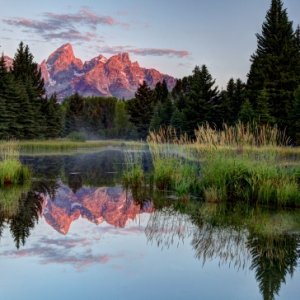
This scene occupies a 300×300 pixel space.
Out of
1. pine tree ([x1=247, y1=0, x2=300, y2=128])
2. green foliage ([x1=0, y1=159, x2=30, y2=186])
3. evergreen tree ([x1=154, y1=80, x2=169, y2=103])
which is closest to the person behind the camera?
green foliage ([x1=0, y1=159, x2=30, y2=186])

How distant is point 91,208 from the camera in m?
12.2

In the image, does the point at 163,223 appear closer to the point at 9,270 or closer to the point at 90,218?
the point at 90,218

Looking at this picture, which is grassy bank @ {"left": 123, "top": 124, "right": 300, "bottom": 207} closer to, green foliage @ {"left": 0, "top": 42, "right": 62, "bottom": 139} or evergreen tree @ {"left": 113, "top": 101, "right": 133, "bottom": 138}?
green foliage @ {"left": 0, "top": 42, "right": 62, "bottom": 139}

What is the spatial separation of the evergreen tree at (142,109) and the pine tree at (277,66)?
3559cm

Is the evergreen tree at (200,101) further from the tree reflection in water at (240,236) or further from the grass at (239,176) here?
the tree reflection in water at (240,236)

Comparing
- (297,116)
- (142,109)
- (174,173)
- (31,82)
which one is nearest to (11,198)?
(174,173)

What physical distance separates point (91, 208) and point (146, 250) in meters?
4.51

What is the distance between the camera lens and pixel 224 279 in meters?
6.46

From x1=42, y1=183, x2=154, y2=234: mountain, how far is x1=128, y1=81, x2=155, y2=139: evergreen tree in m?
63.5

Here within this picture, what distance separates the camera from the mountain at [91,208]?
34.6 ft

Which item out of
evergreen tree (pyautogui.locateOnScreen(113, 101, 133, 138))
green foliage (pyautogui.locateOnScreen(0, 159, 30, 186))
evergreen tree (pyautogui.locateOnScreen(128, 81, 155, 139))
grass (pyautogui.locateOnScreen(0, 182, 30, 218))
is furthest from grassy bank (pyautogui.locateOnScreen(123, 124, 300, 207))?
evergreen tree (pyautogui.locateOnScreen(113, 101, 133, 138))

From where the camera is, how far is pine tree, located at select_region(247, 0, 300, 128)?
39250 millimetres

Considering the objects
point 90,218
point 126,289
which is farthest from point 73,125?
point 126,289

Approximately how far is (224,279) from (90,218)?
196 inches
